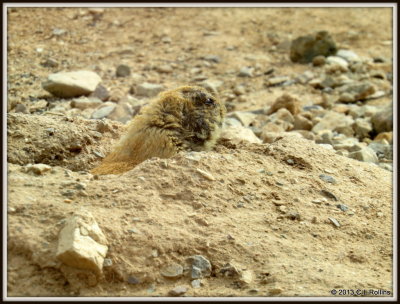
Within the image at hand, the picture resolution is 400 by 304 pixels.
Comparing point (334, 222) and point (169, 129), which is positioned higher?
point (169, 129)

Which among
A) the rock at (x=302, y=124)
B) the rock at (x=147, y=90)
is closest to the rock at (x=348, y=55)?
the rock at (x=302, y=124)

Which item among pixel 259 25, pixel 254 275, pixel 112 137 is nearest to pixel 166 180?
pixel 254 275

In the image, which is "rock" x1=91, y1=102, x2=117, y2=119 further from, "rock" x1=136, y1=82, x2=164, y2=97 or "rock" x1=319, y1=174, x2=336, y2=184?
"rock" x1=319, y1=174, x2=336, y2=184

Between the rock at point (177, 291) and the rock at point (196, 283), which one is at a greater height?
the rock at point (196, 283)

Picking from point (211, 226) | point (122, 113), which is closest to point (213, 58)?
point (122, 113)

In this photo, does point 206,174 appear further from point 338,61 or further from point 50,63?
point 338,61

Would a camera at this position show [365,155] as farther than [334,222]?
Yes

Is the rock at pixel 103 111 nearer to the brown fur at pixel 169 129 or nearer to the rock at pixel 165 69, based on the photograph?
the rock at pixel 165 69

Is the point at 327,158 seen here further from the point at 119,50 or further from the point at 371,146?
the point at 119,50
